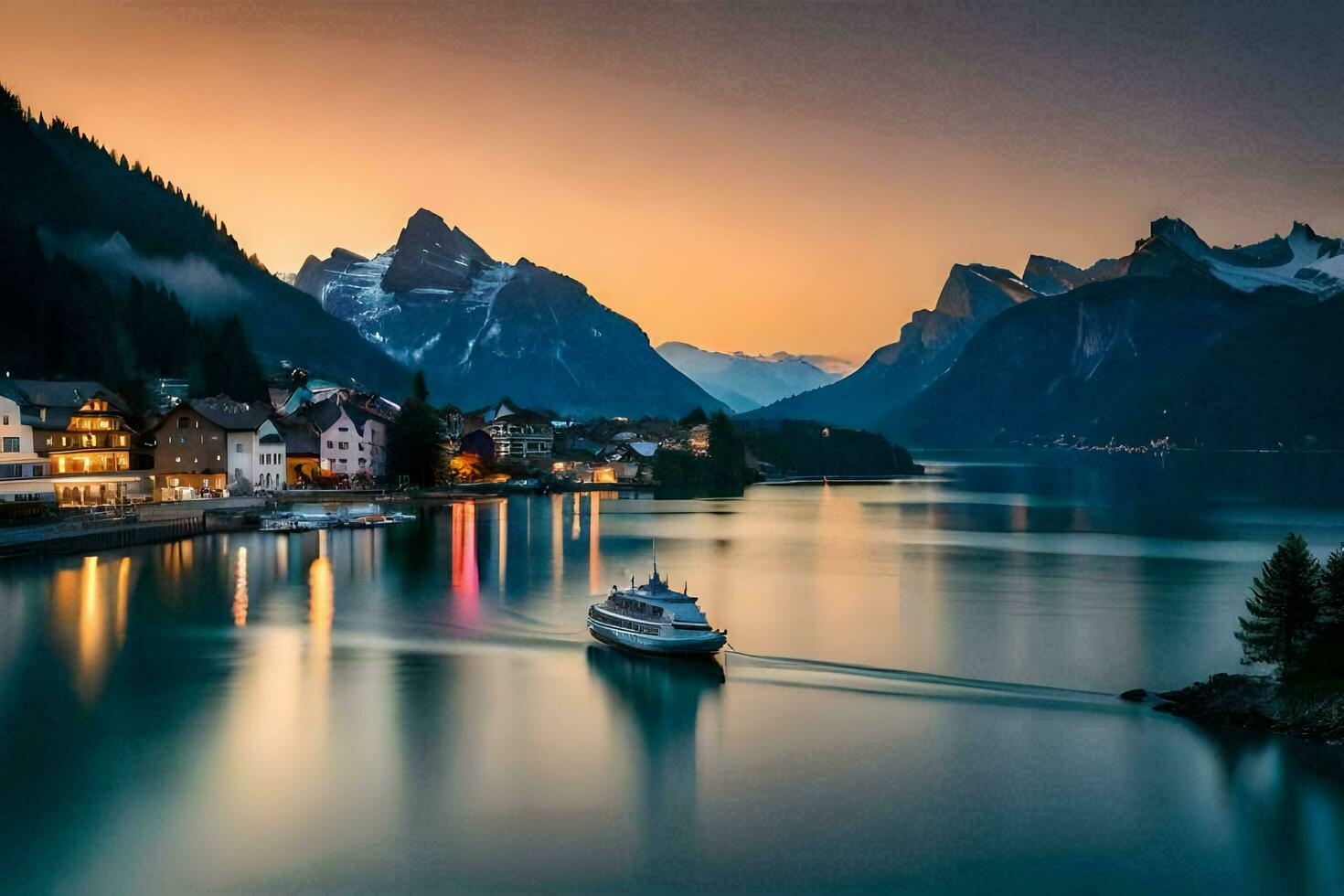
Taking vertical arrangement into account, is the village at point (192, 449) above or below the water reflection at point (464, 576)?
above

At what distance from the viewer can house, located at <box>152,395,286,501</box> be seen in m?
52.3

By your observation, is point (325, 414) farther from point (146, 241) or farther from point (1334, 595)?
point (146, 241)

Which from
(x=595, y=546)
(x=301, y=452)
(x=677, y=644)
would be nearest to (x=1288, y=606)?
(x=677, y=644)

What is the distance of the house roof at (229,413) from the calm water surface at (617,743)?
17374 mm

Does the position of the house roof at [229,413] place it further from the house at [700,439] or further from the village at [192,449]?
the house at [700,439]

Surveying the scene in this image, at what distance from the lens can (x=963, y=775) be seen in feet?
52.7

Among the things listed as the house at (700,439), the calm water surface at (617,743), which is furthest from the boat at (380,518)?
the house at (700,439)

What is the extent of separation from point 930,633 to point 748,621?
464 centimetres

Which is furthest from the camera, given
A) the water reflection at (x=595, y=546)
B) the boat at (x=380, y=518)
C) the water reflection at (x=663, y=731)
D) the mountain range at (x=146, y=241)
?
the mountain range at (x=146, y=241)

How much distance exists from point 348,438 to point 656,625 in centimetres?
4806

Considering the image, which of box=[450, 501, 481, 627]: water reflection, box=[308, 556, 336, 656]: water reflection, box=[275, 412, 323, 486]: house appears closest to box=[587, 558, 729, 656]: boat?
box=[450, 501, 481, 627]: water reflection

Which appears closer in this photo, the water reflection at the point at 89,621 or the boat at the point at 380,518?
the water reflection at the point at 89,621

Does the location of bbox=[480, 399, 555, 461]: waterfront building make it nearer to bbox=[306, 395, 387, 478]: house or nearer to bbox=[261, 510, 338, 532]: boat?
bbox=[306, 395, 387, 478]: house

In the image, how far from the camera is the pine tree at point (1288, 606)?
18703 mm
